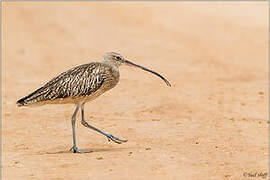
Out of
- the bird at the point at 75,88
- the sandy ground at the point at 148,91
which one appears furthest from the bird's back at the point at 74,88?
the sandy ground at the point at 148,91

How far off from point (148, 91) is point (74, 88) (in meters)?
5.24

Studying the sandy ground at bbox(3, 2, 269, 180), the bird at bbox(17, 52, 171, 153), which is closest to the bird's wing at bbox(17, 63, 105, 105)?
the bird at bbox(17, 52, 171, 153)

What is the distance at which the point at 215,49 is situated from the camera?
21.9 m

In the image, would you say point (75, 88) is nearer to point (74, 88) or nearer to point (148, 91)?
point (74, 88)

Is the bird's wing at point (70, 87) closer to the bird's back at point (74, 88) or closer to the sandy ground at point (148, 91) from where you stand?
the bird's back at point (74, 88)

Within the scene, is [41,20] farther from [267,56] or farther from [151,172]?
[151,172]

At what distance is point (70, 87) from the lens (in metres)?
→ 9.98

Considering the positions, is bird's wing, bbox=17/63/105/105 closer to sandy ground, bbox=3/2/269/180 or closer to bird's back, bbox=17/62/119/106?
bird's back, bbox=17/62/119/106

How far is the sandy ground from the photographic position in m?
9.03

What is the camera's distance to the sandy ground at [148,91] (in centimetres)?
903

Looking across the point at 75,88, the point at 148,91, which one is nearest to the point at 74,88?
the point at 75,88

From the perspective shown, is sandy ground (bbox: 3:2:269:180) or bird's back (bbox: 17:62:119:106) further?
bird's back (bbox: 17:62:119:106)

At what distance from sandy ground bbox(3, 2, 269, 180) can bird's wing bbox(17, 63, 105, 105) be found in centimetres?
78

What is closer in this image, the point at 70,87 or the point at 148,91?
the point at 70,87
